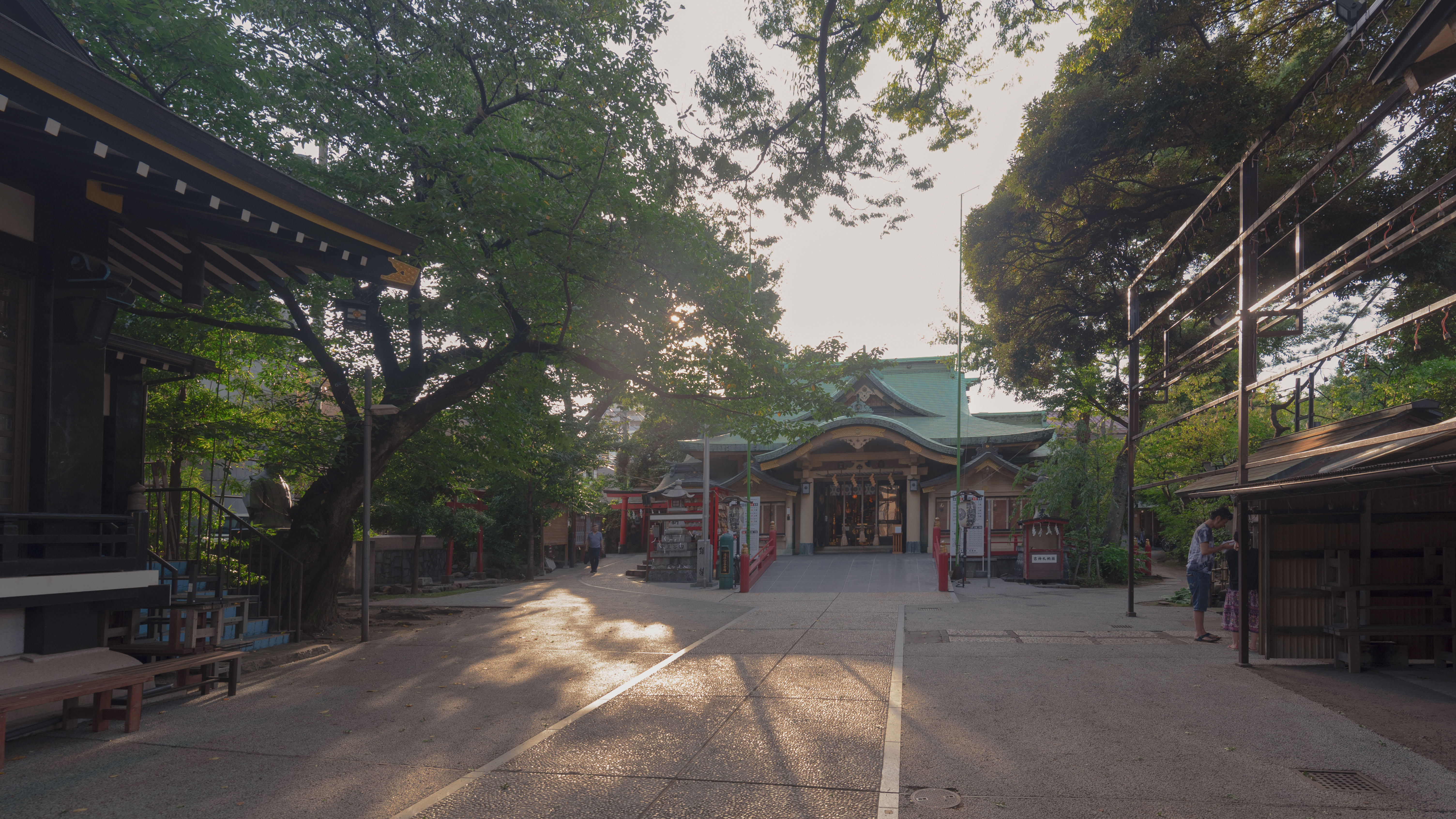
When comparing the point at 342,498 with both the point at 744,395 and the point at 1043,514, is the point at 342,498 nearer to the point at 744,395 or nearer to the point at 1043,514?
the point at 744,395

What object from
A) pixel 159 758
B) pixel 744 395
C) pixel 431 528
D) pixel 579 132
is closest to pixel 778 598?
pixel 744 395

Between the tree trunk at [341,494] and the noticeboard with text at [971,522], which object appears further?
the noticeboard with text at [971,522]

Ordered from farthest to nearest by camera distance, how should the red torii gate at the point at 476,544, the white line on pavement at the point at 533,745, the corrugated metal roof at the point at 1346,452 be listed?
the red torii gate at the point at 476,544 < the corrugated metal roof at the point at 1346,452 < the white line on pavement at the point at 533,745

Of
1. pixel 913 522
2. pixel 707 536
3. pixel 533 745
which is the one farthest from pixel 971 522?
pixel 533 745

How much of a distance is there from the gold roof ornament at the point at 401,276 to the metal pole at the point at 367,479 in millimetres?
3532

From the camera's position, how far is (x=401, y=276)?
307 inches

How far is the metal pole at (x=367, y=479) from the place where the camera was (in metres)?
11.1

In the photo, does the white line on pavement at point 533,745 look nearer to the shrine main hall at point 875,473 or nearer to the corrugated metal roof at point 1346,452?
the corrugated metal roof at point 1346,452

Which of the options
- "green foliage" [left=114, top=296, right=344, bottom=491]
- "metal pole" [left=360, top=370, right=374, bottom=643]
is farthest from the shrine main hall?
"metal pole" [left=360, top=370, right=374, bottom=643]

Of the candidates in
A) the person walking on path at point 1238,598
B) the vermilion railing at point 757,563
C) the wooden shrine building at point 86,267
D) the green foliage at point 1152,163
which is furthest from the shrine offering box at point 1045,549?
the wooden shrine building at point 86,267

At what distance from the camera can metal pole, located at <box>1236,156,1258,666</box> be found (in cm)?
859

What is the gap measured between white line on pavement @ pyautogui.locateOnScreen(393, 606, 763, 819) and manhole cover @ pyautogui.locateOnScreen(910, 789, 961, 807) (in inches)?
6.8

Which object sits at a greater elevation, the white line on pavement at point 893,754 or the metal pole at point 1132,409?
the metal pole at point 1132,409

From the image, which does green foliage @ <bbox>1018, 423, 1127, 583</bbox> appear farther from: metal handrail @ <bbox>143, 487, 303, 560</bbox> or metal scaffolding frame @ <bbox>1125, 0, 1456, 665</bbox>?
metal handrail @ <bbox>143, 487, 303, 560</bbox>
